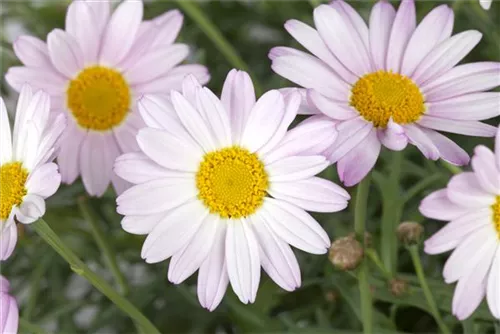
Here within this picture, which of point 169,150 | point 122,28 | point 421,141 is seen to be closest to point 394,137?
point 421,141

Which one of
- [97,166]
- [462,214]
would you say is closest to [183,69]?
[97,166]

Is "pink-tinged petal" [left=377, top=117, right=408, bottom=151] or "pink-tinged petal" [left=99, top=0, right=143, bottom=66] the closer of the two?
"pink-tinged petal" [left=377, top=117, right=408, bottom=151]

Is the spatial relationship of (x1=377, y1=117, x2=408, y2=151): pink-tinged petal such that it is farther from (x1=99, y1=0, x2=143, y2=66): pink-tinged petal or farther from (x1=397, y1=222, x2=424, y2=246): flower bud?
(x1=99, y1=0, x2=143, y2=66): pink-tinged petal

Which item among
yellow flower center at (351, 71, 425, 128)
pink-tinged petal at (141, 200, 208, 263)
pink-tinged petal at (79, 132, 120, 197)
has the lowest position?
pink-tinged petal at (79, 132, 120, 197)

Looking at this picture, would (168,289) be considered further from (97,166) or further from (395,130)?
(395,130)

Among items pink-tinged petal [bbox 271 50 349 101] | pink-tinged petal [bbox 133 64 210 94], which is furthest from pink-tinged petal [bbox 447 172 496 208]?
pink-tinged petal [bbox 133 64 210 94]
